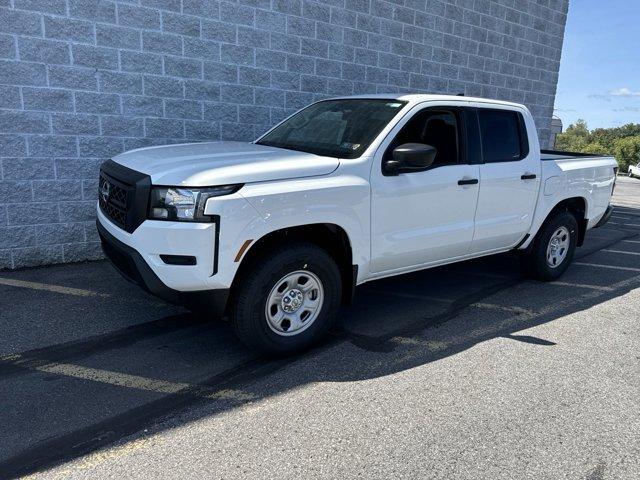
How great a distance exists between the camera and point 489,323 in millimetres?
4785

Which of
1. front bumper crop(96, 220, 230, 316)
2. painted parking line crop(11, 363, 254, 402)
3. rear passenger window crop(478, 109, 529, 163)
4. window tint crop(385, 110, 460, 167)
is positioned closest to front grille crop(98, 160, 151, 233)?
front bumper crop(96, 220, 230, 316)

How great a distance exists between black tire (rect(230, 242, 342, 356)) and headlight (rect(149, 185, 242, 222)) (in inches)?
20.5

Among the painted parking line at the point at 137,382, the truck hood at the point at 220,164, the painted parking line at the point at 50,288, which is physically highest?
the truck hood at the point at 220,164

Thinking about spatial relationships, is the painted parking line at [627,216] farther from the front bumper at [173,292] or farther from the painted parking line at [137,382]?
the painted parking line at [137,382]

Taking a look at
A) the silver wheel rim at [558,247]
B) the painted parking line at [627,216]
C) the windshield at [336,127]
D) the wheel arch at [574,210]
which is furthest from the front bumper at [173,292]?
the painted parking line at [627,216]

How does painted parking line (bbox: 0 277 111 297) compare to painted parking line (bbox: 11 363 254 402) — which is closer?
painted parking line (bbox: 11 363 254 402)

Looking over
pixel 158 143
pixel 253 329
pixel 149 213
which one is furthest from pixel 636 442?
pixel 158 143

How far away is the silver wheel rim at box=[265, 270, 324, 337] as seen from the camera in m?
3.79

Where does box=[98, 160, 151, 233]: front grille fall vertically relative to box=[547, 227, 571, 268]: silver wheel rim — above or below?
above

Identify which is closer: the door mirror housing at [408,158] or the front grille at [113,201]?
the front grille at [113,201]

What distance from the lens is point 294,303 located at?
154 inches

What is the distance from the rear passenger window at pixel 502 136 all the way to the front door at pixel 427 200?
303 mm

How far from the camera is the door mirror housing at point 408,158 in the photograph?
405 centimetres

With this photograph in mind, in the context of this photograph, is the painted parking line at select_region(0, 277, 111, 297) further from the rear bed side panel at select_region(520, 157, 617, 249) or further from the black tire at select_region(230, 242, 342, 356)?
the rear bed side panel at select_region(520, 157, 617, 249)
